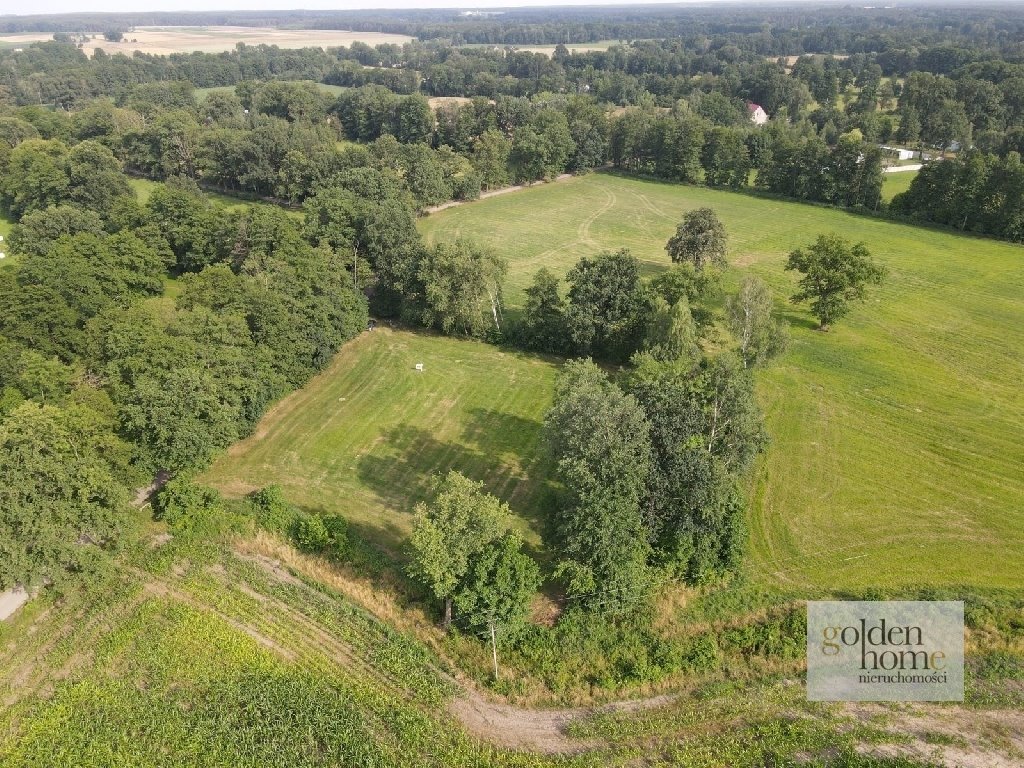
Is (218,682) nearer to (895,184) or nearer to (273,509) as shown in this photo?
(273,509)

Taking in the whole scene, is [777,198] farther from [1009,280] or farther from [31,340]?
[31,340]

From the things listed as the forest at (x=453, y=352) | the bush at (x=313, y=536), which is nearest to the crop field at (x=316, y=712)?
the forest at (x=453, y=352)

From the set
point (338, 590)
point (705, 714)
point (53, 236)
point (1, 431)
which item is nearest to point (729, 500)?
point (705, 714)

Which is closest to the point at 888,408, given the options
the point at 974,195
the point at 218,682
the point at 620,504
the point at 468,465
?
the point at 620,504

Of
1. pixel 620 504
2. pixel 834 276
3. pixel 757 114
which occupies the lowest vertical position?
pixel 757 114

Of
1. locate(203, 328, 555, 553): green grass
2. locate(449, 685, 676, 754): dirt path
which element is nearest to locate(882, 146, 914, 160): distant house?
locate(203, 328, 555, 553): green grass
